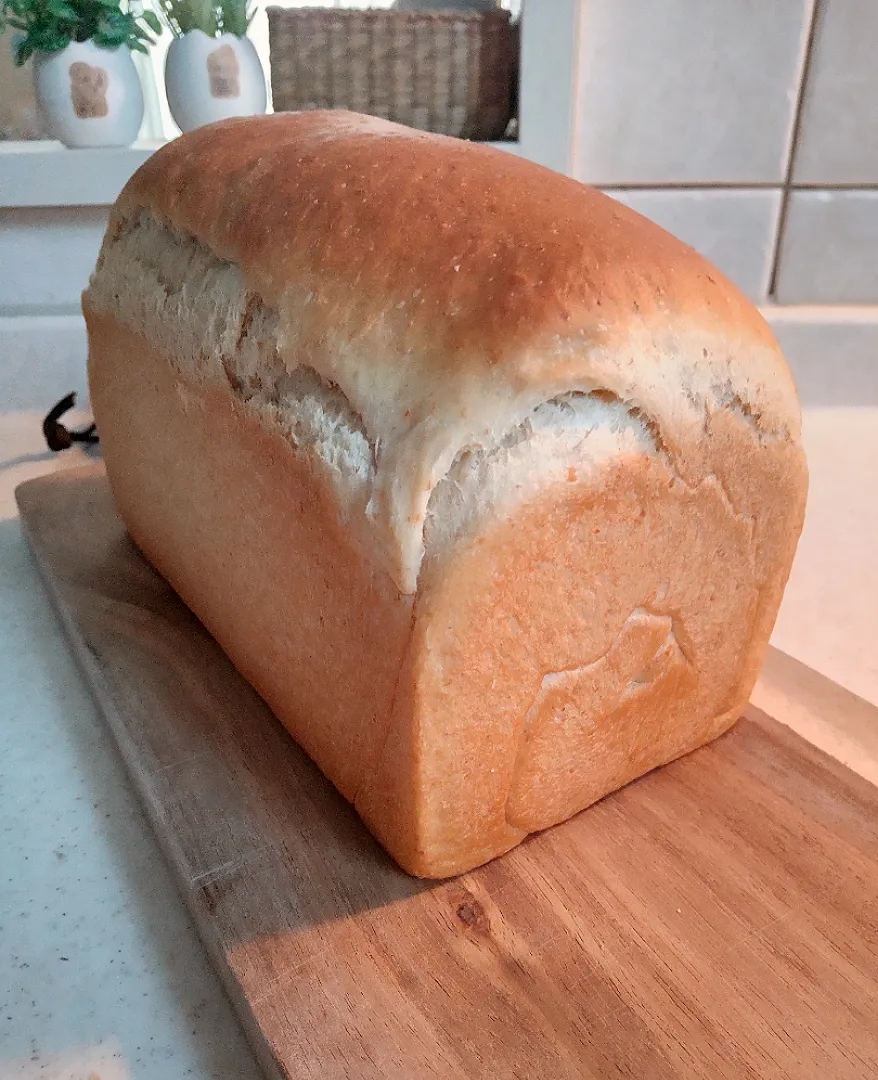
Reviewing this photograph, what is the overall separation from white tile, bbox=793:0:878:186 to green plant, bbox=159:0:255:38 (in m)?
0.86

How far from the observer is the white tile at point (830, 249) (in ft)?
4.43

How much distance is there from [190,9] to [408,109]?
1.12 feet

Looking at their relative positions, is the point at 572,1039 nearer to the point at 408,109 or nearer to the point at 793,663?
the point at 793,663

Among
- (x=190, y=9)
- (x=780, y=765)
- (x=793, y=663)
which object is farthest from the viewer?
(x=190, y=9)

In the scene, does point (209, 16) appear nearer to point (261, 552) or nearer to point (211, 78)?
point (211, 78)

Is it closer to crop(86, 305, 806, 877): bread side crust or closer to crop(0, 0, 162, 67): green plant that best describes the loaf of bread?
crop(86, 305, 806, 877): bread side crust

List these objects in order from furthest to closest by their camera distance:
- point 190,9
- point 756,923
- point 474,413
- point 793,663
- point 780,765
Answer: point 190,9
point 793,663
point 780,765
point 756,923
point 474,413

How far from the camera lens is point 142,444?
836mm

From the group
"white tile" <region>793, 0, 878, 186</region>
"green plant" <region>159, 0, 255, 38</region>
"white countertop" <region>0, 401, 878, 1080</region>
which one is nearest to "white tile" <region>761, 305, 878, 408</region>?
"white tile" <region>793, 0, 878, 186</region>

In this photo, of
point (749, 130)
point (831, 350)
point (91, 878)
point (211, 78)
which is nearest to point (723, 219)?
point (749, 130)

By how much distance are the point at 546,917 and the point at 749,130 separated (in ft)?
4.04

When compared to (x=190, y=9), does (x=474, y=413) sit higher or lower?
lower

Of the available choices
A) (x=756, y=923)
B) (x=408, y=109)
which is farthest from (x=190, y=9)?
(x=756, y=923)

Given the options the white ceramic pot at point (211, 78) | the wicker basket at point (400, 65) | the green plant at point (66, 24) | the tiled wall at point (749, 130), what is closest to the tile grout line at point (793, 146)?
the tiled wall at point (749, 130)
